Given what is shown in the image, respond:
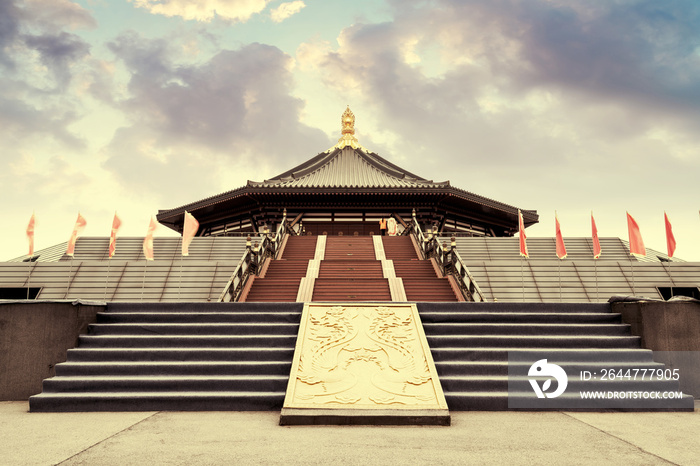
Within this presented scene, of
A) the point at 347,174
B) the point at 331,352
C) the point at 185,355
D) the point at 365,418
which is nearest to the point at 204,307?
the point at 185,355

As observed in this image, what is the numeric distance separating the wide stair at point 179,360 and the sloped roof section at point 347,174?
19.0 meters

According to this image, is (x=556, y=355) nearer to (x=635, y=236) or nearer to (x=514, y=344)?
(x=514, y=344)

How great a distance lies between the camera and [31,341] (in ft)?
18.6

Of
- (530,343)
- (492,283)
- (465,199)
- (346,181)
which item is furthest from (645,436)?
(346,181)

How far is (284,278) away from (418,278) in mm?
4150

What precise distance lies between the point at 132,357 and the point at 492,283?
11.5 metres

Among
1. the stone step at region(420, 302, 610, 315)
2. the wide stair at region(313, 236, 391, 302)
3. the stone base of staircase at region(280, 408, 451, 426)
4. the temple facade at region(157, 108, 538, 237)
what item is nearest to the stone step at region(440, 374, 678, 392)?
the stone base of staircase at region(280, 408, 451, 426)

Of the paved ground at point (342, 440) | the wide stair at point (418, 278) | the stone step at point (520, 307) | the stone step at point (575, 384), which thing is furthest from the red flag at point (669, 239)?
the paved ground at point (342, 440)

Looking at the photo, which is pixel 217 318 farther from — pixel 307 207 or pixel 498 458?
pixel 307 207

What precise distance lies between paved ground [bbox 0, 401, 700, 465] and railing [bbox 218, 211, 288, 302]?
20.9ft

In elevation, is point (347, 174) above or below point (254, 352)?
above

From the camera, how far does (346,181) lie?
2842 cm

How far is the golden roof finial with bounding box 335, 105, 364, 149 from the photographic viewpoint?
1332 inches

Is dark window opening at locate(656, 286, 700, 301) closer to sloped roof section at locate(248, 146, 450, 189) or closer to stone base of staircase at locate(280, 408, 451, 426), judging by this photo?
sloped roof section at locate(248, 146, 450, 189)
